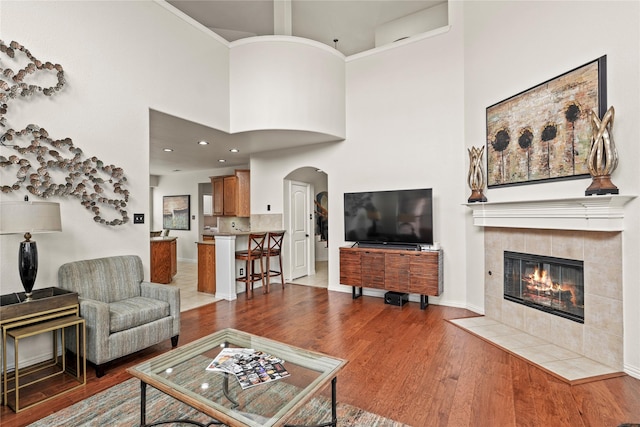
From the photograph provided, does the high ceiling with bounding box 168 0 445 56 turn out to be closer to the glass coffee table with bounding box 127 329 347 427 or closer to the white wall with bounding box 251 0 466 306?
the white wall with bounding box 251 0 466 306

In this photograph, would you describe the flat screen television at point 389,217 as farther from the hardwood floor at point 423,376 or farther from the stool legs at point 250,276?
the stool legs at point 250,276

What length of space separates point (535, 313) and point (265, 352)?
2916mm

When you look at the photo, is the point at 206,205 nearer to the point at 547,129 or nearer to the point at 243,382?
the point at 243,382

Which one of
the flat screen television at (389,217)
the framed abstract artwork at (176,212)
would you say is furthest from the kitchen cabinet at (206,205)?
the flat screen television at (389,217)

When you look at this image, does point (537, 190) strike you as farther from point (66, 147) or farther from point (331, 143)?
point (66, 147)

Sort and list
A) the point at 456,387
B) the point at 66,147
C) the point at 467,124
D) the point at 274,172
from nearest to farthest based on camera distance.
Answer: the point at 456,387 → the point at 66,147 → the point at 467,124 → the point at 274,172

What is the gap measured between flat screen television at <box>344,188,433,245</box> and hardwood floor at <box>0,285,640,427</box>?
107 centimetres

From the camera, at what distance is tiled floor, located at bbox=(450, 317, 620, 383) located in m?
2.47

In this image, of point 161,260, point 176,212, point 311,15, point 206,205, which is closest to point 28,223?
point 161,260

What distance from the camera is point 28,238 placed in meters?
2.34

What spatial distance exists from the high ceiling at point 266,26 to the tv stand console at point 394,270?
2.06m

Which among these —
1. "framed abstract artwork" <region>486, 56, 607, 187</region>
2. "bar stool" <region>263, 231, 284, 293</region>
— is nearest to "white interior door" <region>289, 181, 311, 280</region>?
"bar stool" <region>263, 231, 284, 293</region>

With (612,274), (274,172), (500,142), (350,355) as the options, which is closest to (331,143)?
→ (274,172)

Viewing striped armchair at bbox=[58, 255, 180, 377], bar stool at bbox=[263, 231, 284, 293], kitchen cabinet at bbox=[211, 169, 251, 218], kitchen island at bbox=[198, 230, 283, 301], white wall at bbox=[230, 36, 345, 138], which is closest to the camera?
striped armchair at bbox=[58, 255, 180, 377]
